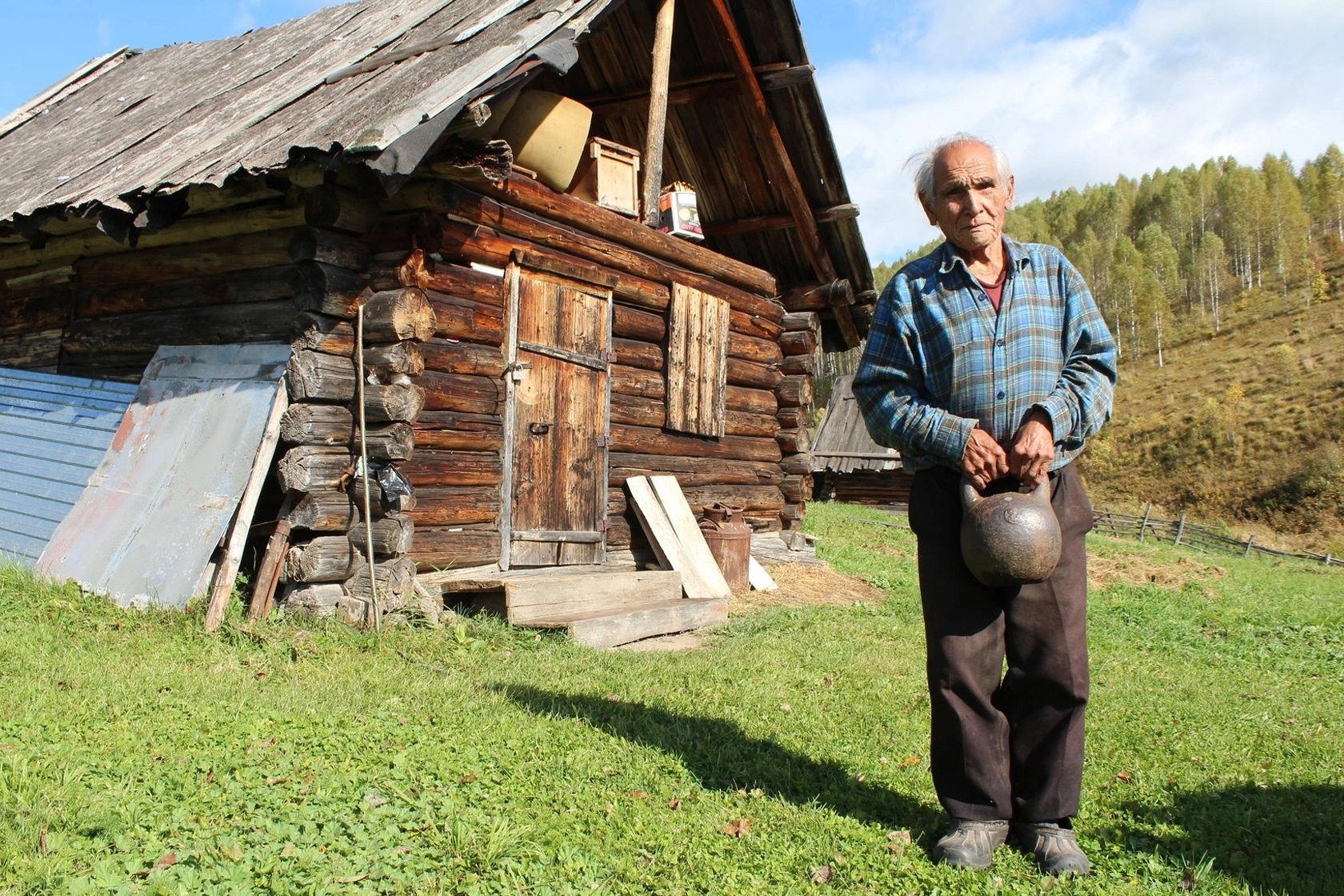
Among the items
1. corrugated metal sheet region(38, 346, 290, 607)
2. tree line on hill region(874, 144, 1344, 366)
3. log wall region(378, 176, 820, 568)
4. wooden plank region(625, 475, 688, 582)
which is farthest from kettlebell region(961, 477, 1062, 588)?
tree line on hill region(874, 144, 1344, 366)

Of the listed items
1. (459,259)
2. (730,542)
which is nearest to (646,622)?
(730,542)

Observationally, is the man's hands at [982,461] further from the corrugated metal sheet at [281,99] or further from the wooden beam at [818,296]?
the wooden beam at [818,296]

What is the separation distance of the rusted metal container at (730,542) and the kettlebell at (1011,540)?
618 centimetres

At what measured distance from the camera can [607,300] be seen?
8.35m

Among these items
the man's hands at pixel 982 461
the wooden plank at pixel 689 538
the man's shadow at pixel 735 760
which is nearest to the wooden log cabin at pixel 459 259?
the wooden plank at pixel 689 538

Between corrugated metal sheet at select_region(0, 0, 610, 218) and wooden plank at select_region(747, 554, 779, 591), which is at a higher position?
corrugated metal sheet at select_region(0, 0, 610, 218)

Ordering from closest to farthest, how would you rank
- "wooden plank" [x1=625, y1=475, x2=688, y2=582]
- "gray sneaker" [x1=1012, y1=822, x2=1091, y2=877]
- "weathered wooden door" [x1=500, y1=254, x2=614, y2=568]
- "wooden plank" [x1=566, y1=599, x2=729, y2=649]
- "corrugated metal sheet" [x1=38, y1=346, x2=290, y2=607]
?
"gray sneaker" [x1=1012, y1=822, x2=1091, y2=877] → "corrugated metal sheet" [x1=38, y1=346, x2=290, y2=607] → "wooden plank" [x1=566, y1=599, x2=729, y2=649] → "weathered wooden door" [x1=500, y1=254, x2=614, y2=568] → "wooden plank" [x1=625, y1=475, x2=688, y2=582]

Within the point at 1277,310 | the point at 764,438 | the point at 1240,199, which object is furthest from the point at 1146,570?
the point at 1240,199

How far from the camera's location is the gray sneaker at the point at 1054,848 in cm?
288

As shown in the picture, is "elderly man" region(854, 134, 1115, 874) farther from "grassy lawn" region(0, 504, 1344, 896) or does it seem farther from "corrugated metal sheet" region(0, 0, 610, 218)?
"corrugated metal sheet" region(0, 0, 610, 218)

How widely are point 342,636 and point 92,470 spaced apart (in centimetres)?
253

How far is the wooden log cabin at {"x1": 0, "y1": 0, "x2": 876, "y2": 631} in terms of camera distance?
5.99 meters

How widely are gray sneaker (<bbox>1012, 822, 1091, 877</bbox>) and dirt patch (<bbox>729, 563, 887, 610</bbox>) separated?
Result: 5.37m

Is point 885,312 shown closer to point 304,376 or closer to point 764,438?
point 304,376
